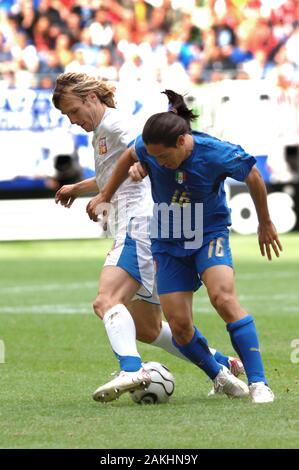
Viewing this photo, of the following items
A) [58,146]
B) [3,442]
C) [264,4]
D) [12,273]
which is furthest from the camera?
[264,4]

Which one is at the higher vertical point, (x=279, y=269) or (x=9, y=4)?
(x=9, y=4)

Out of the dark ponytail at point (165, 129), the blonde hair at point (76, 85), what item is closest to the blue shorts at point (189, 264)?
the dark ponytail at point (165, 129)

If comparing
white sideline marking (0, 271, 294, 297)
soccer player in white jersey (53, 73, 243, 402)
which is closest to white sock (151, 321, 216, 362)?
soccer player in white jersey (53, 73, 243, 402)

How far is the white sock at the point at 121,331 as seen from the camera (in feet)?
22.5

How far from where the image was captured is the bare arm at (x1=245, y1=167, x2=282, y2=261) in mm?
6668

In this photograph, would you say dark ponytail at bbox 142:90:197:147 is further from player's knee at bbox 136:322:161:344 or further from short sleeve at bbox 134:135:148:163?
player's knee at bbox 136:322:161:344

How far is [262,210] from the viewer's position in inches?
264

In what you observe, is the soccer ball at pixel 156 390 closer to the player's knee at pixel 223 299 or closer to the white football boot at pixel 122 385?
the white football boot at pixel 122 385

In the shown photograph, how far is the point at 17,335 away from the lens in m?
10.5

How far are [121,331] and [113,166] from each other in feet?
3.57

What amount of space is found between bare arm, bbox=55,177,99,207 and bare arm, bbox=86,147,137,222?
0.53 metres

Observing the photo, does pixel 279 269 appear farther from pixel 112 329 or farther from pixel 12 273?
pixel 112 329

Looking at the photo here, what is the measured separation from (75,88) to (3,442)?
242 centimetres

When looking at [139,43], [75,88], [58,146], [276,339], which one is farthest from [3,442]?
[139,43]
